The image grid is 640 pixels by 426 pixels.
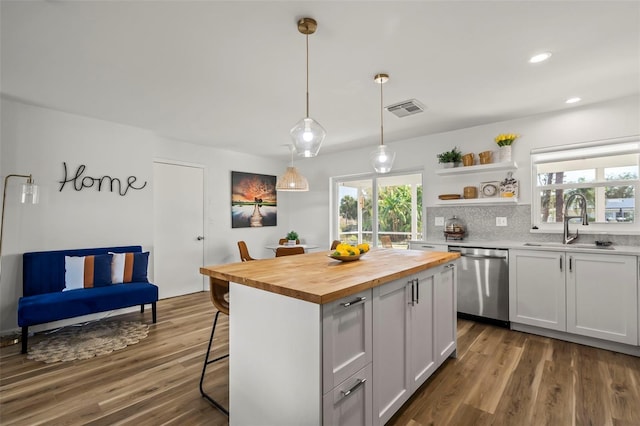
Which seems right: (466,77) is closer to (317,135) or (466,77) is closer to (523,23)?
(523,23)

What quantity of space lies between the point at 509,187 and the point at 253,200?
4.26 metres

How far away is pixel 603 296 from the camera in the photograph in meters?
2.83

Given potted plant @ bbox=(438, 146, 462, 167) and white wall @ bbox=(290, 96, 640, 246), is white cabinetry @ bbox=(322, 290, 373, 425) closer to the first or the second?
white wall @ bbox=(290, 96, 640, 246)

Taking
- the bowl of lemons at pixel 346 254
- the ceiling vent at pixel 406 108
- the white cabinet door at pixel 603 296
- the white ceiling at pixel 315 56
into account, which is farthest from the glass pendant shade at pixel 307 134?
the white cabinet door at pixel 603 296

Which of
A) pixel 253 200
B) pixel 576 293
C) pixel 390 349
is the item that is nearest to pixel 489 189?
pixel 576 293

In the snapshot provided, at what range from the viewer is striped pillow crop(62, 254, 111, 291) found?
330 cm

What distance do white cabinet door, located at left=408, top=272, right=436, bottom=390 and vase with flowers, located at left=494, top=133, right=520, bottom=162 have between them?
93.8 inches

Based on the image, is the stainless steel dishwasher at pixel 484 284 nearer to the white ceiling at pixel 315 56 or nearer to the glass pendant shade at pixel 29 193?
the white ceiling at pixel 315 56

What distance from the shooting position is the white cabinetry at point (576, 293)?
273 cm

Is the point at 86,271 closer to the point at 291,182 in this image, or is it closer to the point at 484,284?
the point at 291,182

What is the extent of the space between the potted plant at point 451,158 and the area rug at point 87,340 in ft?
14.1

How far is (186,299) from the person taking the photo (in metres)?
4.63

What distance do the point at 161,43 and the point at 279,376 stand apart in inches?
91.9

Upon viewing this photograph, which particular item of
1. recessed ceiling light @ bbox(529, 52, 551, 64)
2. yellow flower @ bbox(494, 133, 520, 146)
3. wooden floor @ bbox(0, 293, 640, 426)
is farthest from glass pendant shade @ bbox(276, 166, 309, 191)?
recessed ceiling light @ bbox(529, 52, 551, 64)
